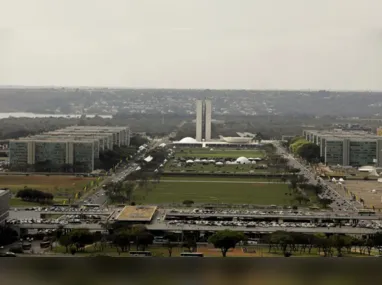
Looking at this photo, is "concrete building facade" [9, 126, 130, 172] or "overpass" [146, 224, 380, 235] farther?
"concrete building facade" [9, 126, 130, 172]

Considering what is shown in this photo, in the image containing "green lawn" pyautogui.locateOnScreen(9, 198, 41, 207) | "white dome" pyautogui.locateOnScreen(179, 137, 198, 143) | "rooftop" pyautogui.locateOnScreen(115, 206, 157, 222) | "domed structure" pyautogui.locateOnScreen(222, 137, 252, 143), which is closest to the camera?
"rooftop" pyautogui.locateOnScreen(115, 206, 157, 222)

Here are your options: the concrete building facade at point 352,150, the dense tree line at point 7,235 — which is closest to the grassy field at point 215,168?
the concrete building facade at point 352,150

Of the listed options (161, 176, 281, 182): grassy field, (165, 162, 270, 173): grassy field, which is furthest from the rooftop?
(165, 162, 270, 173): grassy field

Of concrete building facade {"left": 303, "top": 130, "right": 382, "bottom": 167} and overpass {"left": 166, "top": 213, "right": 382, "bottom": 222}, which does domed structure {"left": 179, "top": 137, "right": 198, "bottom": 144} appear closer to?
concrete building facade {"left": 303, "top": 130, "right": 382, "bottom": 167}

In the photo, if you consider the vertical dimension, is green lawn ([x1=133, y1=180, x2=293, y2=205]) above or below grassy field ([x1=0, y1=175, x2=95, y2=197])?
below

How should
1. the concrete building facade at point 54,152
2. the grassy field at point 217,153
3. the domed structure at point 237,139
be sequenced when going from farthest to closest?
the domed structure at point 237,139 < the grassy field at point 217,153 < the concrete building facade at point 54,152

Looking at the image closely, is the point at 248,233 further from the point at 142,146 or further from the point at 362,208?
the point at 142,146

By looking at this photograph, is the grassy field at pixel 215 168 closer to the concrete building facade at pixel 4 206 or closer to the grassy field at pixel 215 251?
the concrete building facade at pixel 4 206
